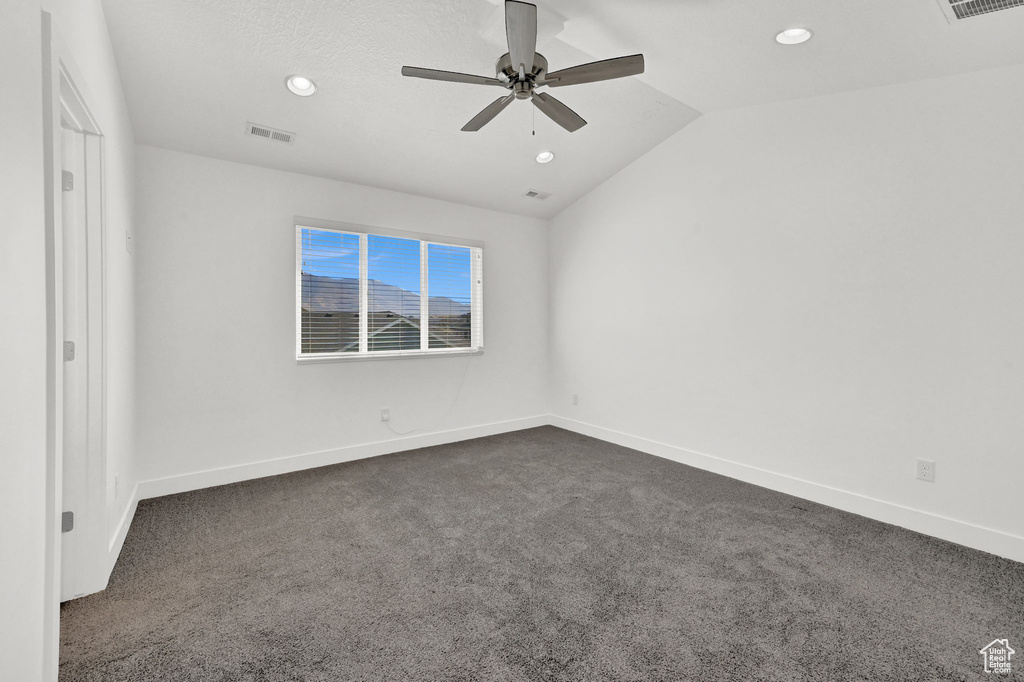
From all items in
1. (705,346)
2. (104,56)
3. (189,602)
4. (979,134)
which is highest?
(104,56)

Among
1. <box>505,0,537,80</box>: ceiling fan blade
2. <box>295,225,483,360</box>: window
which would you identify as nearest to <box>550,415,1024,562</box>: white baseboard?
<box>295,225,483,360</box>: window

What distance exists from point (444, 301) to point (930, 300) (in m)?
3.76

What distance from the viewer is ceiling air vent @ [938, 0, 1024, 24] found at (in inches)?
78.7

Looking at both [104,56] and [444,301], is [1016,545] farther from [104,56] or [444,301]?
[104,56]

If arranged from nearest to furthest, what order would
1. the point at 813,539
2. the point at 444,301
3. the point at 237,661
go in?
the point at 237,661
the point at 813,539
the point at 444,301

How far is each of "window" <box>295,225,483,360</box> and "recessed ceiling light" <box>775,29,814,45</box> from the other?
3.12 m

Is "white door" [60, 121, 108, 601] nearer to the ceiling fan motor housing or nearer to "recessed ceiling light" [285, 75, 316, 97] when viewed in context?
"recessed ceiling light" [285, 75, 316, 97]

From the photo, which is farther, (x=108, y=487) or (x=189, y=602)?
(x=108, y=487)

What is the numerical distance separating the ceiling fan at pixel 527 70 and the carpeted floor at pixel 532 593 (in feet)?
8.08

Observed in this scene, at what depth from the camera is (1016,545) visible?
93.6 inches

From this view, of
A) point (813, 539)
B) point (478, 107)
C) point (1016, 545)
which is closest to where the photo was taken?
point (1016, 545)

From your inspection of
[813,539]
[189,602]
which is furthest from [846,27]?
[189,602]

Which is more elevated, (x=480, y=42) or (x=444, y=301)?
(x=480, y=42)

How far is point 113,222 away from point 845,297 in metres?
4.31
